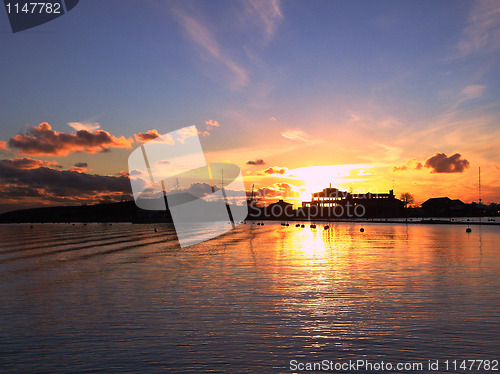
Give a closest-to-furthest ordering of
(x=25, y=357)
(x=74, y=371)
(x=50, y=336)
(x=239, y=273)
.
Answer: (x=74, y=371)
(x=25, y=357)
(x=50, y=336)
(x=239, y=273)

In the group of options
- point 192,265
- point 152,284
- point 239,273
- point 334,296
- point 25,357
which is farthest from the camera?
point 192,265

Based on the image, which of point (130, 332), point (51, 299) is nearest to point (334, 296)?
point (130, 332)

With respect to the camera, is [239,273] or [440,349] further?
[239,273]

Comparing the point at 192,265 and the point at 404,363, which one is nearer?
the point at 404,363

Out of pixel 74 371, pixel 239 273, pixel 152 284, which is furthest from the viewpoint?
pixel 239 273

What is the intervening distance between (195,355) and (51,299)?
19.2 metres

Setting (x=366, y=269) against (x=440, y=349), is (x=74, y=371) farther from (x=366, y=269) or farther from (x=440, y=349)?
(x=366, y=269)

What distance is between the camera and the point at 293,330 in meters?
22.5

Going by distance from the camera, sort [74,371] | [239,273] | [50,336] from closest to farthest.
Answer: [74,371] < [50,336] < [239,273]

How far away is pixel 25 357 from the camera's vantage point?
18.5m

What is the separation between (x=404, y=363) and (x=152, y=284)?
88.3 ft

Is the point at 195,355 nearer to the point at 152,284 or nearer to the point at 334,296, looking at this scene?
the point at 334,296

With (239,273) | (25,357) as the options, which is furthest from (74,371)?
(239,273)

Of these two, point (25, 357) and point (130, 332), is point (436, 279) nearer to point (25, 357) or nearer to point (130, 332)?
point (130, 332)
